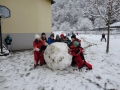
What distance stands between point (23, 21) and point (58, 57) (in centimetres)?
658

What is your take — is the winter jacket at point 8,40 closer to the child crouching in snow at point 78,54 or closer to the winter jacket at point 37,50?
the winter jacket at point 37,50

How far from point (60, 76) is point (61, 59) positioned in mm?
666

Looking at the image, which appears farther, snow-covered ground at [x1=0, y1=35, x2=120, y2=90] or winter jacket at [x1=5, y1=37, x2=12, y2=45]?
winter jacket at [x1=5, y1=37, x2=12, y2=45]

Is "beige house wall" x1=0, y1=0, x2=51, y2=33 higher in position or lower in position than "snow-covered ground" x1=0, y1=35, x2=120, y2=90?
higher

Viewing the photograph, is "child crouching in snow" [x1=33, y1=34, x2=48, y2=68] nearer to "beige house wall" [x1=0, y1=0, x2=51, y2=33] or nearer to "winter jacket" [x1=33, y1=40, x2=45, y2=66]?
"winter jacket" [x1=33, y1=40, x2=45, y2=66]

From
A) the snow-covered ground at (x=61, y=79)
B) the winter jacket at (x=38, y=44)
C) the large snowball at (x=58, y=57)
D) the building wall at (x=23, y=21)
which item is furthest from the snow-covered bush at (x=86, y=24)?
the large snowball at (x=58, y=57)

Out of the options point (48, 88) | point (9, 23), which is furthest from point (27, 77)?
point (9, 23)

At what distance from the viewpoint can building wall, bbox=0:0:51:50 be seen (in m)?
9.42

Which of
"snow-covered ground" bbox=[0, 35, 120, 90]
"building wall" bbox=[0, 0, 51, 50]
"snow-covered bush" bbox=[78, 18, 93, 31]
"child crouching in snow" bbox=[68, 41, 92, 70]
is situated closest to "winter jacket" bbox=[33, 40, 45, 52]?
"snow-covered ground" bbox=[0, 35, 120, 90]

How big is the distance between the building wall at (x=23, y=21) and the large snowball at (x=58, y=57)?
5.78 metres

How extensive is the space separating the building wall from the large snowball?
5.78m

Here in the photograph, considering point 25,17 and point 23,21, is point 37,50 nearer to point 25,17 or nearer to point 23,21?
point 23,21

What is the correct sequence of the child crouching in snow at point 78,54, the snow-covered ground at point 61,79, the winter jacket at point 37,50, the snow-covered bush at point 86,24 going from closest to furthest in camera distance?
1. the snow-covered ground at point 61,79
2. the child crouching in snow at point 78,54
3. the winter jacket at point 37,50
4. the snow-covered bush at point 86,24

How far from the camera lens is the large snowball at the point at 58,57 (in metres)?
4.78
